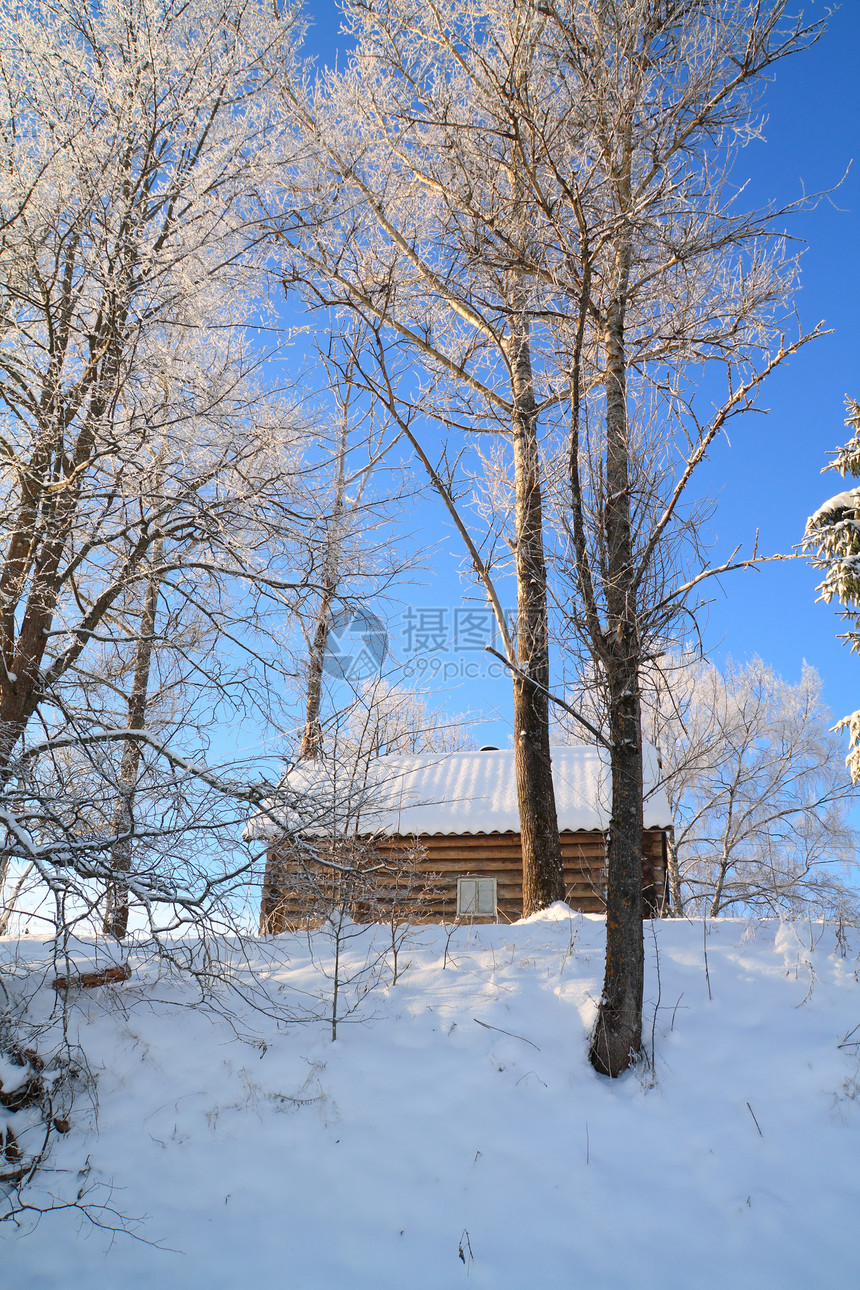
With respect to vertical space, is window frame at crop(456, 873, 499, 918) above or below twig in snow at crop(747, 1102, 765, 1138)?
above

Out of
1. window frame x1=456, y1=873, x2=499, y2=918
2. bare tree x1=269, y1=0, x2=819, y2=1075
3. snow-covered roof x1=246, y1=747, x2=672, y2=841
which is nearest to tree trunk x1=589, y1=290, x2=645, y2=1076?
bare tree x1=269, y1=0, x2=819, y2=1075

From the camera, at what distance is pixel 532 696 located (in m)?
8.58

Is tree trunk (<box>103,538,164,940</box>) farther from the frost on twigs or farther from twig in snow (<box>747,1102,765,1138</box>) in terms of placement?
the frost on twigs

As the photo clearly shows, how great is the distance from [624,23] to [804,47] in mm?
1595

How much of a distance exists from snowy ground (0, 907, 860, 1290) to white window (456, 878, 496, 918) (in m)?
6.01

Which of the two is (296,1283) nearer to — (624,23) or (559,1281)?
(559,1281)

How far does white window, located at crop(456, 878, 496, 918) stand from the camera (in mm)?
11688

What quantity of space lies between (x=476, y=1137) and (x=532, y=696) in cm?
489

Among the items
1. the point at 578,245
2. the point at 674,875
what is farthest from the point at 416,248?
the point at 674,875

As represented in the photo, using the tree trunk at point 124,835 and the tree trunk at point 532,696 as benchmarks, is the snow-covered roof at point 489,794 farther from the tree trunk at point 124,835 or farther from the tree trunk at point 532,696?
the tree trunk at point 124,835

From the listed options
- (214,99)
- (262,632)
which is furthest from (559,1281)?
(214,99)

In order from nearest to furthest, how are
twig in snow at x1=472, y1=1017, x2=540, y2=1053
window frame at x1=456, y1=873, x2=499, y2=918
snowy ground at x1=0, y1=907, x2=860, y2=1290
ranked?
snowy ground at x1=0, y1=907, x2=860, y2=1290
twig in snow at x1=472, y1=1017, x2=540, y2=1053
window frame at x1=456, y1=873, x2=499, y2=918

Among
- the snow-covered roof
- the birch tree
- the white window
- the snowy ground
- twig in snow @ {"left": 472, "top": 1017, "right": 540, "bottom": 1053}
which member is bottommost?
the snowy ground

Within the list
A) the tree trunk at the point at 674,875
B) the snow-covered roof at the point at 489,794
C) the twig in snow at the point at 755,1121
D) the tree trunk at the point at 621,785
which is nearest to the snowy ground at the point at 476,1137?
the twig in snow at the point at 755,1121
